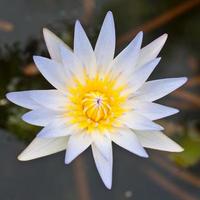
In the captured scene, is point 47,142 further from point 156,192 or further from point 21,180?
point 156,192

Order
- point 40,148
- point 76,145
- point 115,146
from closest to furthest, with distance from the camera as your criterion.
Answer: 1. point 76,145
2. point 40,148
3. point 115,146

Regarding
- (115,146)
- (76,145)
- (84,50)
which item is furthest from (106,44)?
(115,146)

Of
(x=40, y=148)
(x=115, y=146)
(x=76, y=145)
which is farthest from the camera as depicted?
(x=115, y=146)

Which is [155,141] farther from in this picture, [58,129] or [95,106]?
[58,129]

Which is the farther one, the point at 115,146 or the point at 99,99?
the point at 115,146

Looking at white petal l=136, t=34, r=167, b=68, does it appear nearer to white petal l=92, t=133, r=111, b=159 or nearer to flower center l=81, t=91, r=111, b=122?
flower center l=81, t=91, r=111, b=122

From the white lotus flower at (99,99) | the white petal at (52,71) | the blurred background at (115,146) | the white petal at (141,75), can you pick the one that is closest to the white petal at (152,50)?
the white lotus flower at (99,99)

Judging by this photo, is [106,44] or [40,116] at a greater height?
[106,44]
